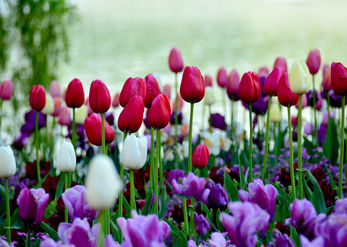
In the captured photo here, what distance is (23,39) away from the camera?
4238 mm

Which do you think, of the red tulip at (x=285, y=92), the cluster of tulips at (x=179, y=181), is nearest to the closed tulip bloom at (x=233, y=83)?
the cluster of tulips at (x=179, y=181)

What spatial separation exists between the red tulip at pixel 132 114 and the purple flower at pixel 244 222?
0.42 m

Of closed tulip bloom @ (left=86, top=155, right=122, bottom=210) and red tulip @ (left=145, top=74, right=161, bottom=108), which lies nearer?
closed tulip bloom @ (left=86, top=155, right=122, bottom=210)

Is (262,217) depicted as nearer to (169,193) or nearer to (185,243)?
(185,243)

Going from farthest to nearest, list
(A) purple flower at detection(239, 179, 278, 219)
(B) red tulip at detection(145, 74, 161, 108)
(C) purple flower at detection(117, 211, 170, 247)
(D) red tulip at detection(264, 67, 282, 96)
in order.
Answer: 1. (D) red tulip at detection(264, 67, 282, 96)
2. (B) red tulip at detection(145, 74, 161, 108)
3. (A) purple flower at detection(239, 179, 278, 219)
4. (C) purple flower at detection(117, 211, 170, 247)

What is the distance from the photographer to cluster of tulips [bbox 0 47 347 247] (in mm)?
769

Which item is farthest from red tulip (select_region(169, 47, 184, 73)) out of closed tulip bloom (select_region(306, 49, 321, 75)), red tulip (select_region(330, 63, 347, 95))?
red tulip (select_region(330, 63, 347, 95))

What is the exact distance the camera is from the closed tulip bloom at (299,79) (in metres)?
1.19

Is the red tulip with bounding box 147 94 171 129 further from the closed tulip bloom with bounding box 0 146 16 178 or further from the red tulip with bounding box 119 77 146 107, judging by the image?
the closed tulip bloom with bounding box 0 146 16 178

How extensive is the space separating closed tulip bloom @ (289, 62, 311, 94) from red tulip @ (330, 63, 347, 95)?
0.10 metres

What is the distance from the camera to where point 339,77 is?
4.17 ft

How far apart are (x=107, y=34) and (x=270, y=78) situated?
7.56 m

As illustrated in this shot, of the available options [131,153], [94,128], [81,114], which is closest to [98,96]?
[94,128]

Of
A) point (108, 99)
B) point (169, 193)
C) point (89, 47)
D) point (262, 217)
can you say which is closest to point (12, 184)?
point (169, 193)
